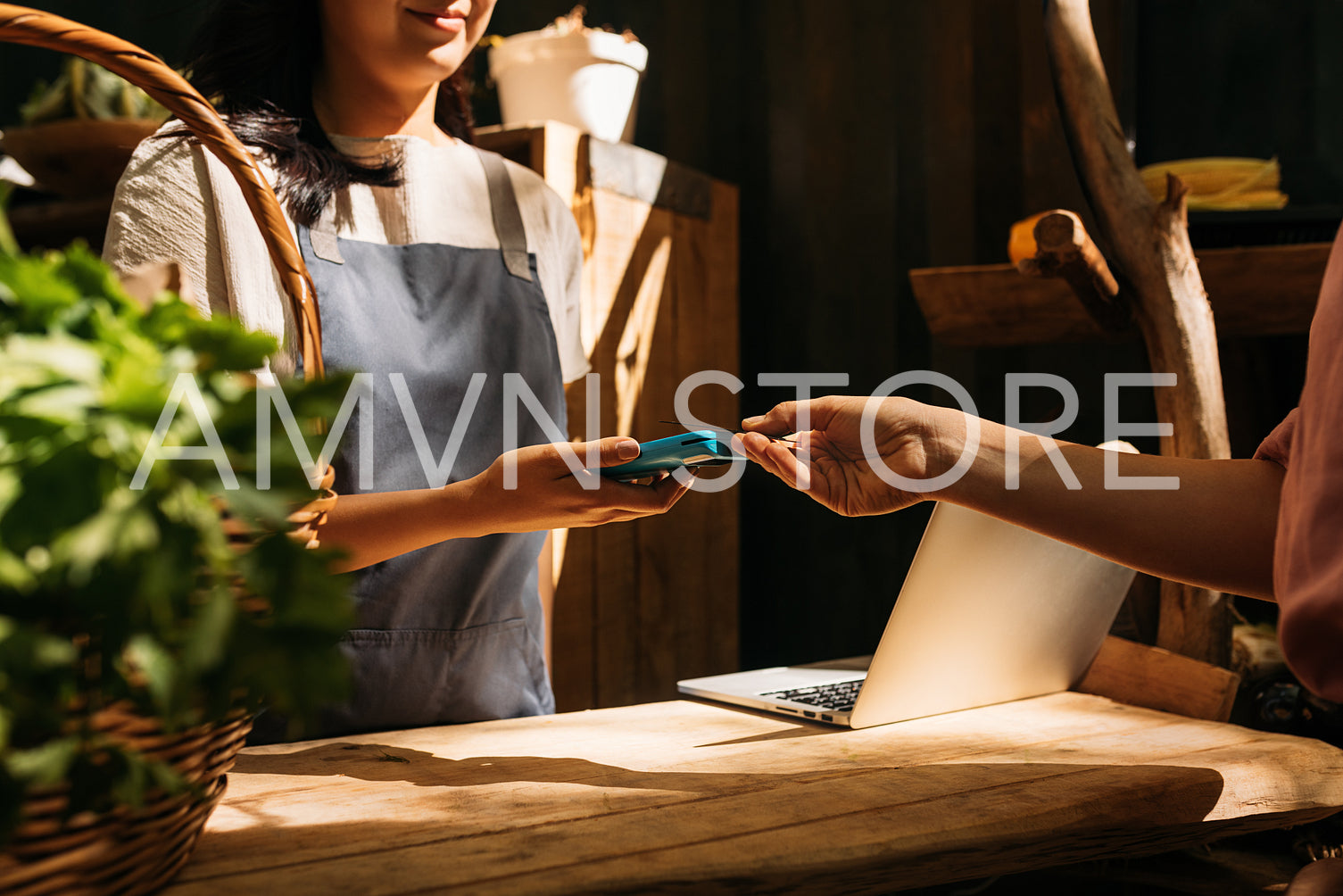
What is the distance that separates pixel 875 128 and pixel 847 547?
1.01 m

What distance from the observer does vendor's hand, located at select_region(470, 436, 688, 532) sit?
3.41 feet

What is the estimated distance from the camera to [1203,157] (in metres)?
2.10

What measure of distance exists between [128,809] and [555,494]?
57 cm

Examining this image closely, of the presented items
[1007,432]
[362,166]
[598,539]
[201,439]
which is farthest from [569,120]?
[201,439]

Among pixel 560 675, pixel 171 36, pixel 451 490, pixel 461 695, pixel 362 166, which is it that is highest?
pixel 171 36

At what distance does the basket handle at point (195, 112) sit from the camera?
73 cm

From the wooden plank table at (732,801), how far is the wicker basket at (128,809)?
5cm

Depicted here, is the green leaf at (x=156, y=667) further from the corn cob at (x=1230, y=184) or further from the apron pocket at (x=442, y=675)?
the corn cob at (x=1230, y=184)

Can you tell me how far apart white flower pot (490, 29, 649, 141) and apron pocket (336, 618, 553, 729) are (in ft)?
3.52

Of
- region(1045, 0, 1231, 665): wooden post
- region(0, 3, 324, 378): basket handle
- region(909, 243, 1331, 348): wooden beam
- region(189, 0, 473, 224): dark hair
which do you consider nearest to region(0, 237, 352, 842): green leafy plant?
region(0, 3, 324, 378): basket handle

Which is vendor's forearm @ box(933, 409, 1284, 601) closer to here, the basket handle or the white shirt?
the basket handle

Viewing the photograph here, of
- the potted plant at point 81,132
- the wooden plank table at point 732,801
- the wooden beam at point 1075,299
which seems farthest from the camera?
the potted plant at point 81,132

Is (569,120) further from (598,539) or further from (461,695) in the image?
(461,695)

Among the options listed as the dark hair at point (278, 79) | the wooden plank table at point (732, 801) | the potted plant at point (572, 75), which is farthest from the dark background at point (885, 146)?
the wooden plank table at point (732, 801)
